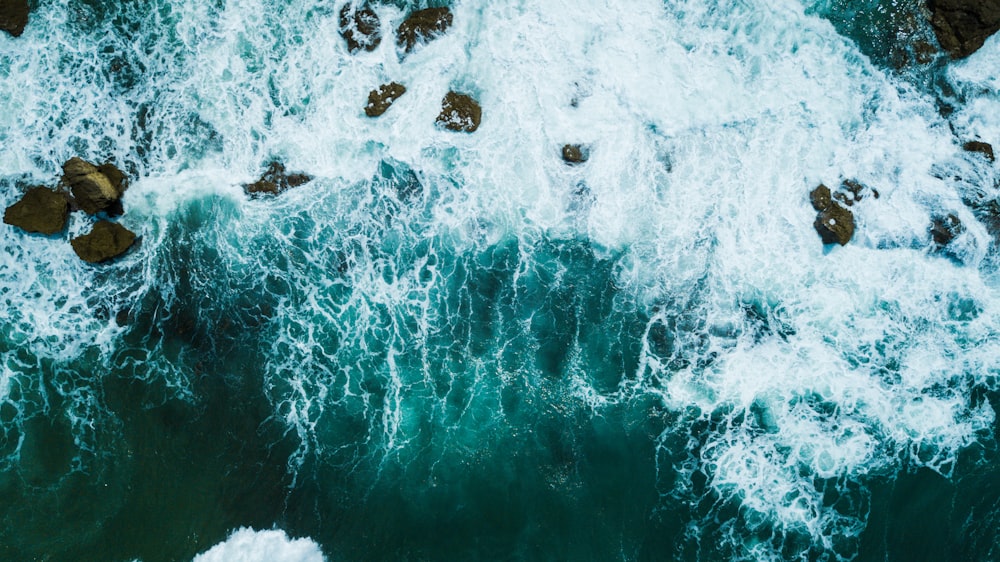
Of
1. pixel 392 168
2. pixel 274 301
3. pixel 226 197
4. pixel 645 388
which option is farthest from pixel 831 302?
pixel 226 197

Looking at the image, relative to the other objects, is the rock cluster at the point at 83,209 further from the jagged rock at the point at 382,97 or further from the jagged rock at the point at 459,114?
the jagged rock at the point at 459,114

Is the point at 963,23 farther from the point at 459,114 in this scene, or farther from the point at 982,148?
the point at 459,114

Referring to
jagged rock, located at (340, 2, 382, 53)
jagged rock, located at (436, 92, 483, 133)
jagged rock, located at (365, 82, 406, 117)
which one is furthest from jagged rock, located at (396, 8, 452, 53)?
jagged rock, located at (436, 92, 483, 133)

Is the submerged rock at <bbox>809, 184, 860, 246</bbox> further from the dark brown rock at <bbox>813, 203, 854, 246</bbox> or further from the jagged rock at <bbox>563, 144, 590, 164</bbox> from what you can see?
the jagged rock at <bbox>563, 144, 590, 164</bbox>

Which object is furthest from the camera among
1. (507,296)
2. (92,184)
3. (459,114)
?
(459,114)

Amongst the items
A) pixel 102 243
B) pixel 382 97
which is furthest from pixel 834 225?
pixel 102 243

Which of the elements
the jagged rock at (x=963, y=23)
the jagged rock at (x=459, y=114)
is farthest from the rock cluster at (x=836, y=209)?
the jagged rock at (x=459, y=114)
